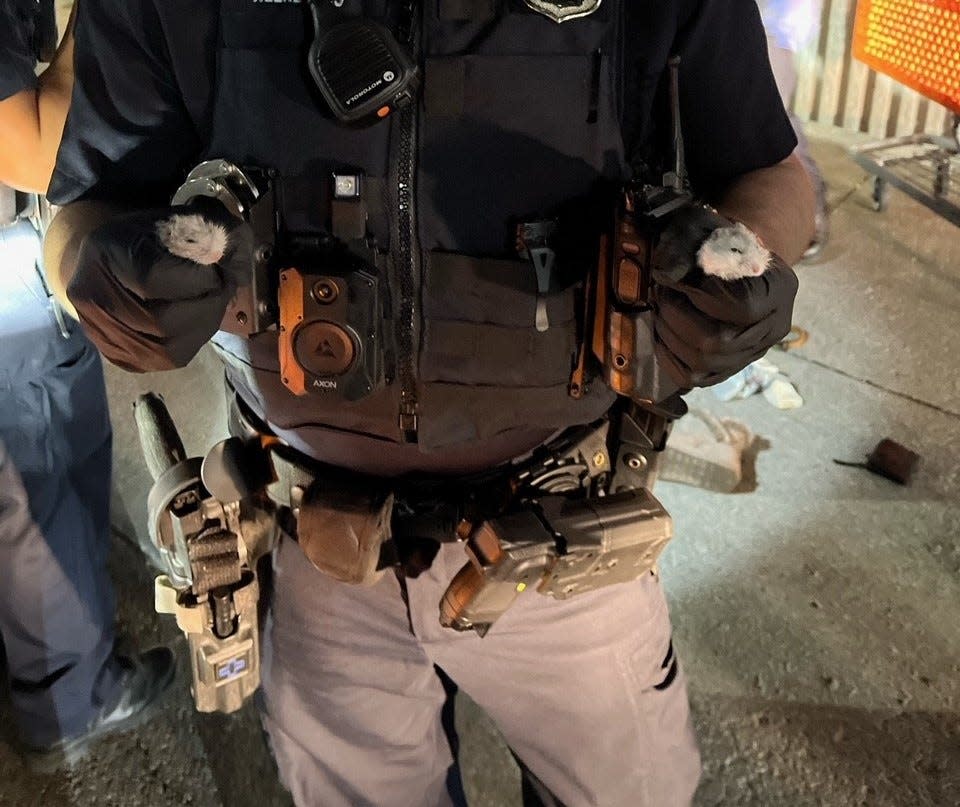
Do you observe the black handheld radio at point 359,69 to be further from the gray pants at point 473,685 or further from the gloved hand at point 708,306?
the gray pants at point 473,685

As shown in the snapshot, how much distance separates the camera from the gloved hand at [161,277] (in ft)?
3.02

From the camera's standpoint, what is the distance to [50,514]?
184 cm

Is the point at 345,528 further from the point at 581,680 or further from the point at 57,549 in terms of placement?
the point at 57,549

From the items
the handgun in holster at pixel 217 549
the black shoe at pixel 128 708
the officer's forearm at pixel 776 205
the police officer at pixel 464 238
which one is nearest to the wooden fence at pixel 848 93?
the officer's forearm at pixel 776 205

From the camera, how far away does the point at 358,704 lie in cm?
130

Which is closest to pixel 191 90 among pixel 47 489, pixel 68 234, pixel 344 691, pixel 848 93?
pixel 68 234

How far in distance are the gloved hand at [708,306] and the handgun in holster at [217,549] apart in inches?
24.3

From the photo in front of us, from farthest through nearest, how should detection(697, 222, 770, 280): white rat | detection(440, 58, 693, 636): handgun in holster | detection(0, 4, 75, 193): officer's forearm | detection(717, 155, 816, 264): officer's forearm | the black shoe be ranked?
the black shoe, detection(0, 4, 75, 193): officer's forearm, detection(717, 155, 816, 264): officer's forearm, detection(440, 58, 693, 636): handgun in holster, detection(697, 222, 770, 280): white rat

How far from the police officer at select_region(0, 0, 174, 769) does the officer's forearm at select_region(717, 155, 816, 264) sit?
40.6 inches

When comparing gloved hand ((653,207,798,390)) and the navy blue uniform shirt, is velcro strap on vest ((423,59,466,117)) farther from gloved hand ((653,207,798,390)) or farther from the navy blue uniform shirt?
gloved hand ((653,207,798,390))

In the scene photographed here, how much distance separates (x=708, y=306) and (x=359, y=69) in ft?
1.43

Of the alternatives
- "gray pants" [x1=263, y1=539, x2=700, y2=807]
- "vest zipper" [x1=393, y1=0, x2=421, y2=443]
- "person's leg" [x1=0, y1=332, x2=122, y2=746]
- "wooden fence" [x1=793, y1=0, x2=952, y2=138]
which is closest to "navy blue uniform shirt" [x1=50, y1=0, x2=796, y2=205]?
"vest zipper" [x1=393, y1=0, x2=421, y2=443]

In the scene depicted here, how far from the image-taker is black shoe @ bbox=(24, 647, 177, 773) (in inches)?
79.2

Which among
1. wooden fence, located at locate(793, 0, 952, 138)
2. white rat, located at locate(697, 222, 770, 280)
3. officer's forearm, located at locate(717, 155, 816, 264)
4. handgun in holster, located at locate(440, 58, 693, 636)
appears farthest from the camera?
wooden fence, located at locate(793, 0, 952, 138)
